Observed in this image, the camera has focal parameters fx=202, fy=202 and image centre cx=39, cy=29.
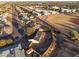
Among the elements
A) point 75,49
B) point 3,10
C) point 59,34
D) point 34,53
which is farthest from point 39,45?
point 3,10

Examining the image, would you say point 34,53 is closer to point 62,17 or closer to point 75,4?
point 62,17

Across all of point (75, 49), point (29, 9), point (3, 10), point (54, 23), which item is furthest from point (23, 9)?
point (75, 49)

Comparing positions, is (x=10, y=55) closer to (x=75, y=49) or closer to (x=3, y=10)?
(x=3, y=10)

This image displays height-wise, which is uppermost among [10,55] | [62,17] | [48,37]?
[62,17]

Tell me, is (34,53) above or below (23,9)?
below

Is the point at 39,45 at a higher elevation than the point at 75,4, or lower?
lower

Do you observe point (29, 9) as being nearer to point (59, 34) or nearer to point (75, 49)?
point (59, 34)

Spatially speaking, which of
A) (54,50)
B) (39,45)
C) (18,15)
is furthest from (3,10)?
(54,50)
